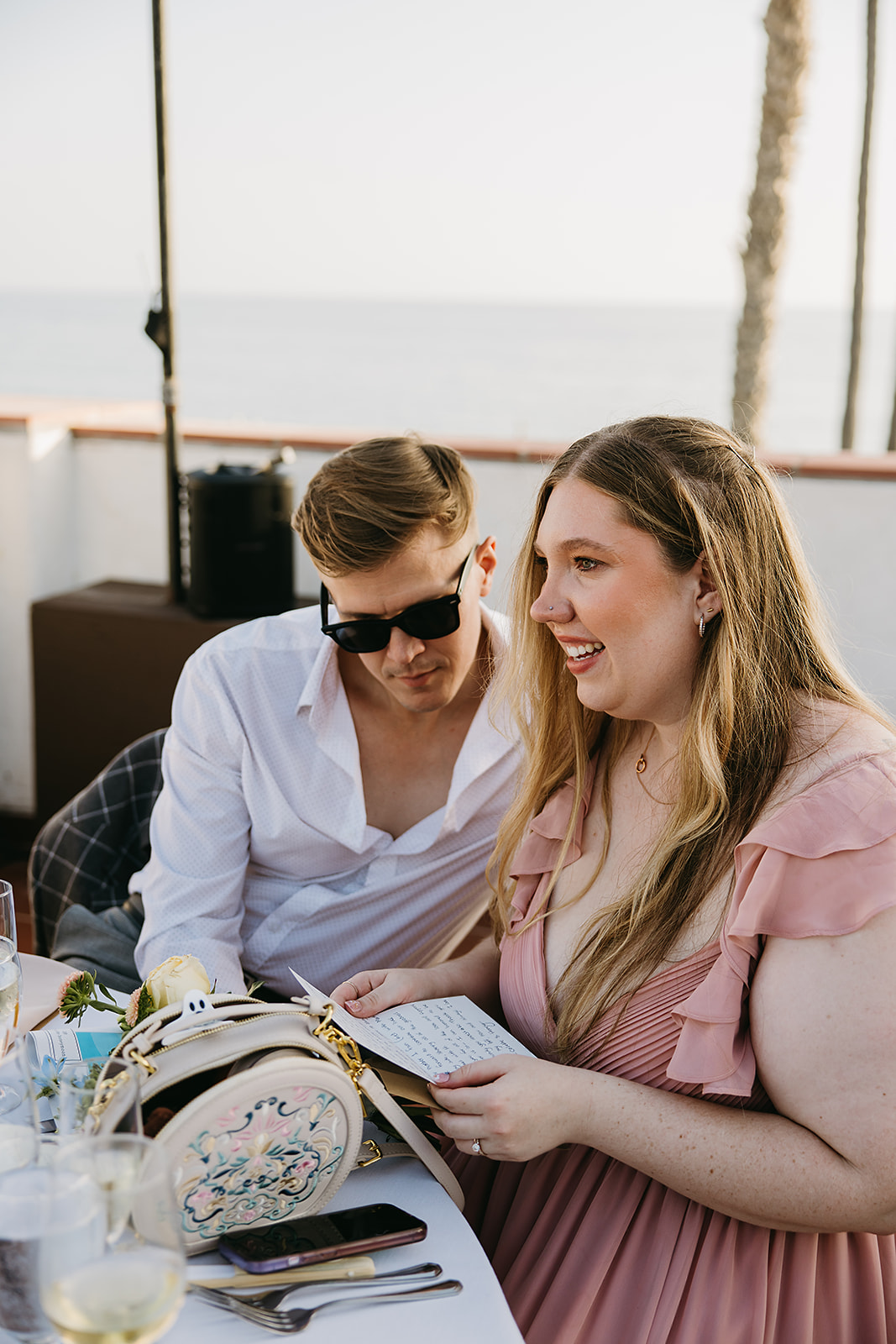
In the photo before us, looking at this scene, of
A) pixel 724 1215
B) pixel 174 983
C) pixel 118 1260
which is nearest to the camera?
pixel 118 1260

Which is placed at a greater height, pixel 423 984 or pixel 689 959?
pixel 689 959

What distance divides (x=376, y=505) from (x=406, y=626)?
23cm

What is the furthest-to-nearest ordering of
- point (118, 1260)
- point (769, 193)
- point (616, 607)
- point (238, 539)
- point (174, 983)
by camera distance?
1. point (769, 193)
2. point (238, 539)
3. point (616, 607)
4. point (174, 983)
5. point (118, 1260)

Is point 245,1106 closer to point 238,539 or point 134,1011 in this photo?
point 134,1011

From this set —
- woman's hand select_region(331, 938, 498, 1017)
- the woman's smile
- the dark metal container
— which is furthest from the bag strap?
the dark metal container

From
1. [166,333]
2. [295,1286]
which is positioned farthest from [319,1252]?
[166,333]

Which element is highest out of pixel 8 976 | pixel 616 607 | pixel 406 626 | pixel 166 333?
pixel 166 333

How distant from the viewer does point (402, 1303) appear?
1.13 m

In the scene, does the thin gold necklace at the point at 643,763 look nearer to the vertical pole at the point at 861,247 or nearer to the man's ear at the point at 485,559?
the man's ear at the point at 485,559

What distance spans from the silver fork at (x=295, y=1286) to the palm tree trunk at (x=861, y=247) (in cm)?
726

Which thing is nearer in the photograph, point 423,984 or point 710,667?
point 710,667

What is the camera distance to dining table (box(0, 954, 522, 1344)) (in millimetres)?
1076

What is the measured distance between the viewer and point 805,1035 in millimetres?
1348

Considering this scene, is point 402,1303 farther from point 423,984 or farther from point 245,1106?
point 423,984
